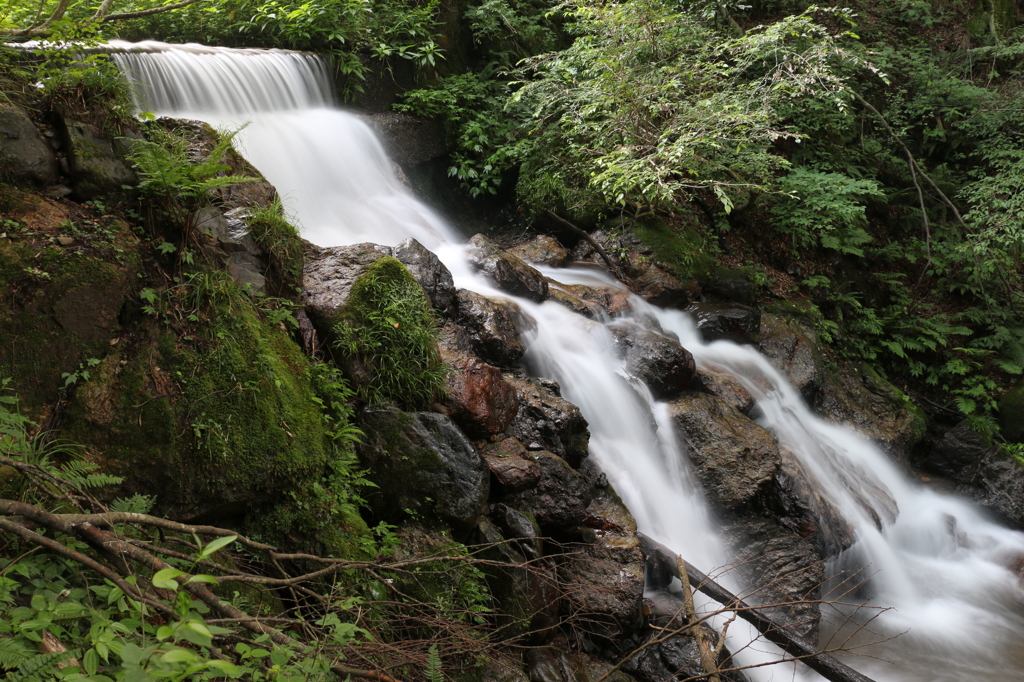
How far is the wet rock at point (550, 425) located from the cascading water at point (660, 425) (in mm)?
520

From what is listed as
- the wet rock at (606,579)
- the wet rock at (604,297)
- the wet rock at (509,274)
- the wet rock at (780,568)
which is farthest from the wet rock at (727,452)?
the wet rock at (509,274)

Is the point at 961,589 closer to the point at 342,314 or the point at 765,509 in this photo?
the point at 765,509

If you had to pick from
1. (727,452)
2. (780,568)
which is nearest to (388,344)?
(727,452)

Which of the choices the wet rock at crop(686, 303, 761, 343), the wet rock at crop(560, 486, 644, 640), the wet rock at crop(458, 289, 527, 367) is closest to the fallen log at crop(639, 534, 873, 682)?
the wet rock at crop(560, 486, 644, 640)

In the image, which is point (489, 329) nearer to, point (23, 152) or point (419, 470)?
point (419, 470)

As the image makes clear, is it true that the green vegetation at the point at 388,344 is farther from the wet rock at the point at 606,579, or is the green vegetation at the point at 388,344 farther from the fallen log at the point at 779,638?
the fallen log at the point at 779,638

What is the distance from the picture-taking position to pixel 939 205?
35.5 ft

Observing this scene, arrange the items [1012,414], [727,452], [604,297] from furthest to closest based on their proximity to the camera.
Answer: [1012,414], [604,297], [727,452]

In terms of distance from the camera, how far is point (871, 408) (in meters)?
8.43

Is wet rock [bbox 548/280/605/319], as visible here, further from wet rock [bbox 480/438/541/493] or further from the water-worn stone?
the water-worn stone

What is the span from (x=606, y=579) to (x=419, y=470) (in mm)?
1577

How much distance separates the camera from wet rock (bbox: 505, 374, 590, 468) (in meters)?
4.88

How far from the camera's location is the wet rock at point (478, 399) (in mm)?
4418

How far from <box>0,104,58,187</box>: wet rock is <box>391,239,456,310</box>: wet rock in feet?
8.55
